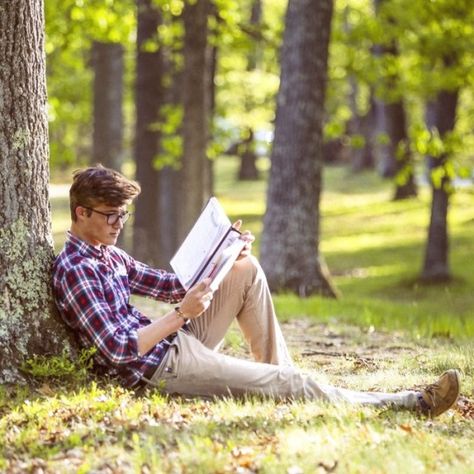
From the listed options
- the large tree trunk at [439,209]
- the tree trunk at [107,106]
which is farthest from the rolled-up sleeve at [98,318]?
the large tree trunk at [439,209]

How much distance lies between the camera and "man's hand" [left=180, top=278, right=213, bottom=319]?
18.2 ft

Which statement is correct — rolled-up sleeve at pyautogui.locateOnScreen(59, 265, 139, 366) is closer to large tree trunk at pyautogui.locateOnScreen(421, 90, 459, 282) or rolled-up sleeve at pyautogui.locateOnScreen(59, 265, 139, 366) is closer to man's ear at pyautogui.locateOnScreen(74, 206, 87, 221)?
man's ear at pyautogui.locateOnScreen(74, 206, 87, 221)

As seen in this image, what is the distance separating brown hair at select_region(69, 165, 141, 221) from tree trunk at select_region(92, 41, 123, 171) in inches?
513

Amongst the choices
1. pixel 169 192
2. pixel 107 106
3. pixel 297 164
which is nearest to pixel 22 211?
pixel 297 164

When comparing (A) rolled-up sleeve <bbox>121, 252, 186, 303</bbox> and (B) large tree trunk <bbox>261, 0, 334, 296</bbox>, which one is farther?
(B) large tree trunk <bbox>261, 0, 334, 296</bbox>

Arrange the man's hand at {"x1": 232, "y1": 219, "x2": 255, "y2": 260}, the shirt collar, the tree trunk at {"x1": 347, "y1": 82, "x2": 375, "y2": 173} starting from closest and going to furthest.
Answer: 1. the shirt collar
2. the man's hand at {"x1": 232, "y1": 219, "x2": 255, "y2": 260}
3. the tree trunk at {"x1": 347, "y1": 82, "x2": 375, "y2": 173}

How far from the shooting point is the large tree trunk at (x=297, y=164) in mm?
12984

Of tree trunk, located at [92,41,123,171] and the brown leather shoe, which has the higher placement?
tree trunk, located at [92,41,123,171]

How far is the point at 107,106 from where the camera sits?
19.0 metres

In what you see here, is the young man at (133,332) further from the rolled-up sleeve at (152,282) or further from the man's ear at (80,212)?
the rolled-up sleeve at (152,282)

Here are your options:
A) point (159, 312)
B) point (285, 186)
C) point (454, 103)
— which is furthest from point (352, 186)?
point (159, 312)

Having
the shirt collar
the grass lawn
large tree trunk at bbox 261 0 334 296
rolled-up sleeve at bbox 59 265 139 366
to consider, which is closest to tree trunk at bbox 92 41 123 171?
large tree trunk at bbox 261 0 334 296

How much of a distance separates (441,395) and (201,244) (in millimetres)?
1655

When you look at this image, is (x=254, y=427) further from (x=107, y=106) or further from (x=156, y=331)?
(x=107, y=106)
